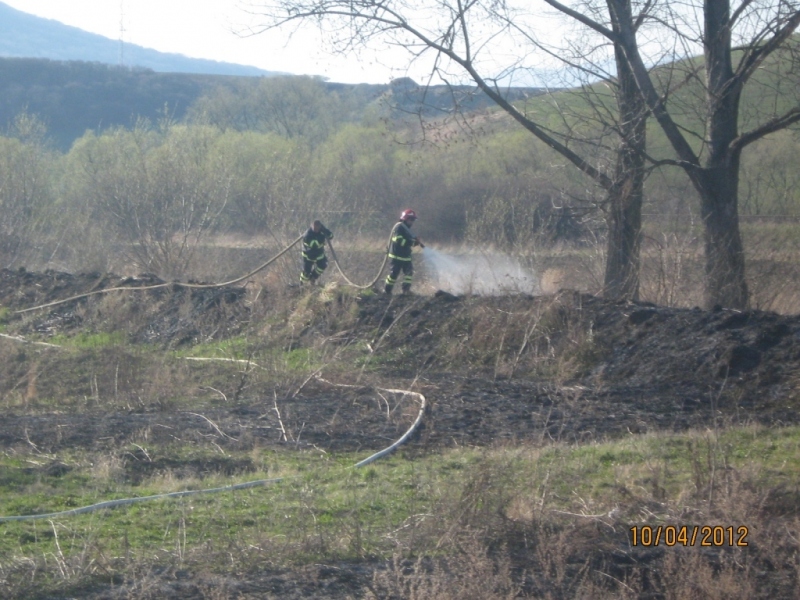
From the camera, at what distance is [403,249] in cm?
1539

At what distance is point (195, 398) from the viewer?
34.1ft

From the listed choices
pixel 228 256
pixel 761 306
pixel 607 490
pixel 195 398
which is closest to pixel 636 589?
pixel 607 490

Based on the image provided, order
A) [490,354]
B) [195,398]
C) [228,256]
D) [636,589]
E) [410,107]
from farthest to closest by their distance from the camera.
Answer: [228,256] < [410,107] < [490,354] < [195,398] < [636,589]

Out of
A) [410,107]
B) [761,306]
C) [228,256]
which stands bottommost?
[228,256]

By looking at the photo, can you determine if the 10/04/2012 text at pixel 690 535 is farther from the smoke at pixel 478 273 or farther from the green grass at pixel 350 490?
the smoke at pixel 478 273

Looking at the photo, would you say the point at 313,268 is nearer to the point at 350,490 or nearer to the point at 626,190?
the point at 626,190

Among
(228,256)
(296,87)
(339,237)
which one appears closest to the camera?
(339,237)

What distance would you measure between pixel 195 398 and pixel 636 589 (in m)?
7.09

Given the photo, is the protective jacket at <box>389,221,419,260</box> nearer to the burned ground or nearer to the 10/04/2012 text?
the burned ground

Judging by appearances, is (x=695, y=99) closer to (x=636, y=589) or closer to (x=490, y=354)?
(x=490, y=354)

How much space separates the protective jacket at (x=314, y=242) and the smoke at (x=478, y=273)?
7.06ft

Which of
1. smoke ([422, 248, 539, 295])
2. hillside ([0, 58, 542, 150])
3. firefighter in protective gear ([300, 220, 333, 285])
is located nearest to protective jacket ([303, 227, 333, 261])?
firefighter in protective gear ([300, 220, 333, 285])

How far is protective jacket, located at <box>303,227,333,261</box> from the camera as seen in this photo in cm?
1652

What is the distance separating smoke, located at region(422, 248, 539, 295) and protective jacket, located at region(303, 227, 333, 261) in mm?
2152
